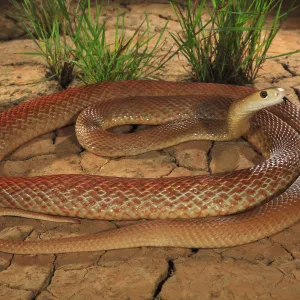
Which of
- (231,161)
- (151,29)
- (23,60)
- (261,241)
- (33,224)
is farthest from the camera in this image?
(151,29)

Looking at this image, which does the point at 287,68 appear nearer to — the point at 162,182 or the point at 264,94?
the point at 264,94

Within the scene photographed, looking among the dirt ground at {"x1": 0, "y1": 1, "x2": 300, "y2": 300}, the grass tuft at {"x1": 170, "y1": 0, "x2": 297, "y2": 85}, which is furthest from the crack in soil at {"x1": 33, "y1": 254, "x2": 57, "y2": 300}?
the grass tuft at {"x1": 170, "y1": 0, "x2": 297, "y2": 85}

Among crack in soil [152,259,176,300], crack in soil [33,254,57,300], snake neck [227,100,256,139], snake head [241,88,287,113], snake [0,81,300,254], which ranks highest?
snake head [241,88,287,113]

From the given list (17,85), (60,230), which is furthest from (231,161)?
(17,85)

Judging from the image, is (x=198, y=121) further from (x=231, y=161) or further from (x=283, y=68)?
(x=283, y=68)

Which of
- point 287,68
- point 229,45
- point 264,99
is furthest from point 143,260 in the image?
point 287,68

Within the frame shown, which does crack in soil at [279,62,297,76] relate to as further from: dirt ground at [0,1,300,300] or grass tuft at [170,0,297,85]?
dirt ground at [0,1,300,300]
